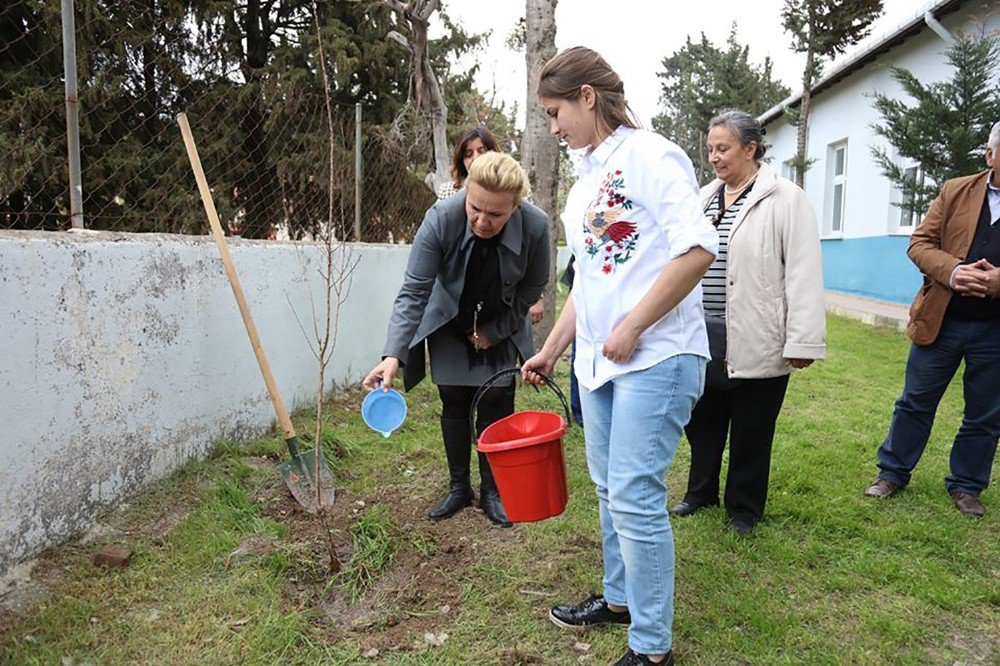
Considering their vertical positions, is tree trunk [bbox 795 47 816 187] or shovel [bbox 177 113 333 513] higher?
tree trunk [bbox 795 47 816 187]

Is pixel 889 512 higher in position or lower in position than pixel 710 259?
lower

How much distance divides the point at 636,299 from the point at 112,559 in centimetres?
214

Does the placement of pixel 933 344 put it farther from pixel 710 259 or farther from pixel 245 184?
pixel 245 184

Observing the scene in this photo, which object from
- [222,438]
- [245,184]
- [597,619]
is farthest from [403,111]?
[597,619]

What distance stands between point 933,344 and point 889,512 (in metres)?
0.82

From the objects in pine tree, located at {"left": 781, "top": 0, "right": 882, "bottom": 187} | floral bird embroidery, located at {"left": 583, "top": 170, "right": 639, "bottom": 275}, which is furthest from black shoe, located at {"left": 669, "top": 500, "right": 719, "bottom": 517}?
pine tree, located at {"left": 781, "top": 0, "right": 882, "bottom": 187}

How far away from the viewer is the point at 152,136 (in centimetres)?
467

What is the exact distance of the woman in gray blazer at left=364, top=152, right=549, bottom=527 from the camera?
2.79 meters

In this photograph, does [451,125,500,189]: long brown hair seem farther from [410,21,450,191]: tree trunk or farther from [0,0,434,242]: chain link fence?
[410,21,450,191]: tree trunk

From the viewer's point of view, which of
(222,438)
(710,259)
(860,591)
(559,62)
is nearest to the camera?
(710,259)

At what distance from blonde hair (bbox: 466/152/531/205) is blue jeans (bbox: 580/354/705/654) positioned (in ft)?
3.17

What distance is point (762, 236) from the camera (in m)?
2.79

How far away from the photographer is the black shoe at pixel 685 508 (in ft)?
10.7

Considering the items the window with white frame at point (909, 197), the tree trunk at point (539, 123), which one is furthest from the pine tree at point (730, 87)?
the tree trunk at point (539, 123)
